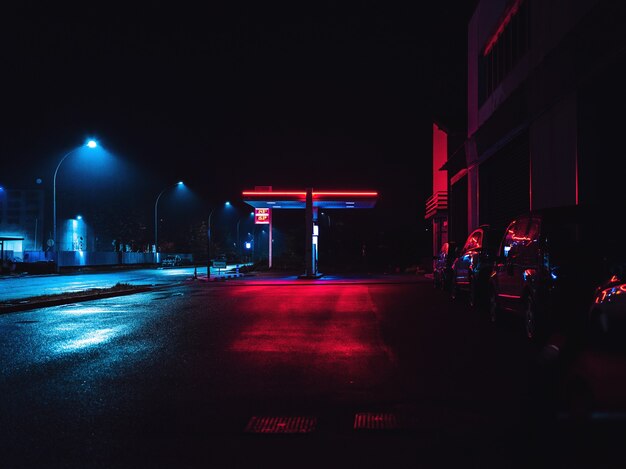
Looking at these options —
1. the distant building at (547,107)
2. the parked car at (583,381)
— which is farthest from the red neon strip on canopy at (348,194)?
the parked car at (583,381)

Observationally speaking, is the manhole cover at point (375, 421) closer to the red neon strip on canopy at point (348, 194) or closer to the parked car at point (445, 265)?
the parked car at point (445, 265)

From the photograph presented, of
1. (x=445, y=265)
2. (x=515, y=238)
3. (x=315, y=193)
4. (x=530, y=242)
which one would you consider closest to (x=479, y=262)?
(x=515, y=238)

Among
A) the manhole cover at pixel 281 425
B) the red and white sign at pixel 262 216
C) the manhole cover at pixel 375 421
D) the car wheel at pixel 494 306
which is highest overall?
the red and white sign at pixel 262 216

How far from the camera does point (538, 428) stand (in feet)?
13.0

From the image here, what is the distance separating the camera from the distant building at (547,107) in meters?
13.9

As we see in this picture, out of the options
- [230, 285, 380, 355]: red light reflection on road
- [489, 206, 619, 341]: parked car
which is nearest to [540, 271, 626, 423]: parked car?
[489, 206, 619, 341]: parked car

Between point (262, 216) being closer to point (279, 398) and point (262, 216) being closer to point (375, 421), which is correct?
point (279, 398)

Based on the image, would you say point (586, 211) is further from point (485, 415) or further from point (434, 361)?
point (485, 415)

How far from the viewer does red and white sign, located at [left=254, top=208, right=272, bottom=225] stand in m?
51.4

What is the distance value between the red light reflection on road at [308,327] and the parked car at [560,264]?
2399 mm

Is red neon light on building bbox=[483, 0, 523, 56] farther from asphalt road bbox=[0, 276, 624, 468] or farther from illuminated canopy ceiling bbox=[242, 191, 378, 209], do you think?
asphalt road bbox=[0, 276, 624, 468]

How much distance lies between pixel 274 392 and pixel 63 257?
5230 cm

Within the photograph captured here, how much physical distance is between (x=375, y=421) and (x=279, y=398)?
1183 mm

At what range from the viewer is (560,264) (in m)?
8.28
